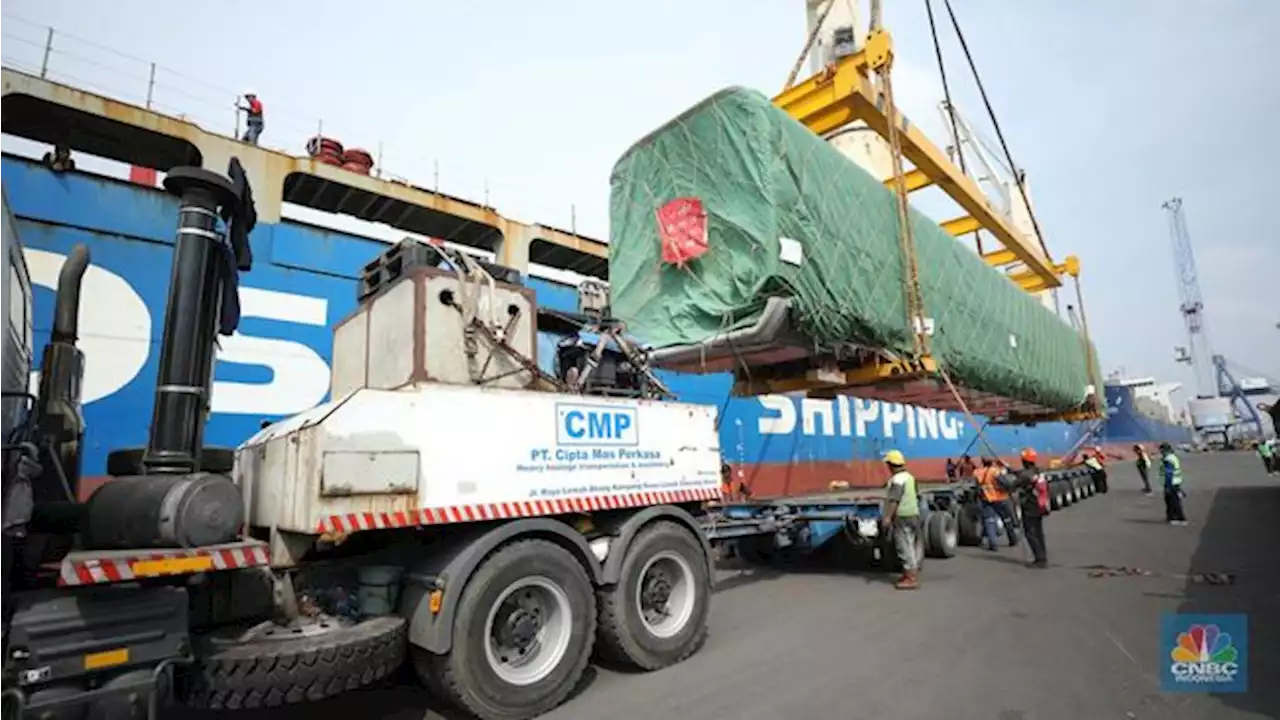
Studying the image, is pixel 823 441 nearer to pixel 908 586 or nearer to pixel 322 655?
pixel 908 586

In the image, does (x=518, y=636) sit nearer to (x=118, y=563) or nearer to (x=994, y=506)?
(x=118, y=563)

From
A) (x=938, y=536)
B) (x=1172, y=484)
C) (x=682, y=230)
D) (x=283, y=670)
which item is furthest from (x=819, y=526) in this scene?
(x=1172, y=484)

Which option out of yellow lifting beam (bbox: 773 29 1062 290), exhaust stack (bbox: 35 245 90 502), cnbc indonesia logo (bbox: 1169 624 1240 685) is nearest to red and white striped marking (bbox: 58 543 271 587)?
exhaust stack (bbox: 35 245 90 502)

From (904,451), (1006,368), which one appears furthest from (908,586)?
(904,451)

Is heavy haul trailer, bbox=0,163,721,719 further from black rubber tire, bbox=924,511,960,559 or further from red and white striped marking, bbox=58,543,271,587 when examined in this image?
black rubber tire, bbox=924,511,960,559

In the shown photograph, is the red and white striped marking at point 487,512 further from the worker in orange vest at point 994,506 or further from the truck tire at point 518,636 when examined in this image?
the worker in orange vest at point 994,506

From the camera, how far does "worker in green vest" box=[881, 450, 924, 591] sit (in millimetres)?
7379

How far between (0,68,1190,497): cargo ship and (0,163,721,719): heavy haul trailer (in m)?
1.18

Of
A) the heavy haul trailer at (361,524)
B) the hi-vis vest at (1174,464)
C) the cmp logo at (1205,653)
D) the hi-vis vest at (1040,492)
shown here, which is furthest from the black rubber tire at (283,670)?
the hi-vis vest at (1174,464)

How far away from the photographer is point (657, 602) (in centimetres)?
502

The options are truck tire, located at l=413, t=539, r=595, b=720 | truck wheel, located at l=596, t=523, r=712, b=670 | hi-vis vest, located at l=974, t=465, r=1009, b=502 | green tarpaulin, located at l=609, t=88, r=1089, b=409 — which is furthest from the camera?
hi-vis vest, located at l=974, t=465, r=1009, b=502

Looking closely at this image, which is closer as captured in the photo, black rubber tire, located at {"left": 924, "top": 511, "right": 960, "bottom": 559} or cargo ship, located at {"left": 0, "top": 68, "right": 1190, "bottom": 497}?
cargo ship, located at {"left": 0, "top": 68, "right": 1190, "bottom": 497}

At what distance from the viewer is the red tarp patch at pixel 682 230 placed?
6340 millimetres

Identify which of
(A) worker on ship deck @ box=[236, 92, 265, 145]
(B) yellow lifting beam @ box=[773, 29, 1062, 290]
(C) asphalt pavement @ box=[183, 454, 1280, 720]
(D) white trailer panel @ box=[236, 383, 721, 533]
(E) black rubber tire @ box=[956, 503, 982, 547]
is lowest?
(C) asphalt pavement @ box=[183, 454, 1280, 720]
